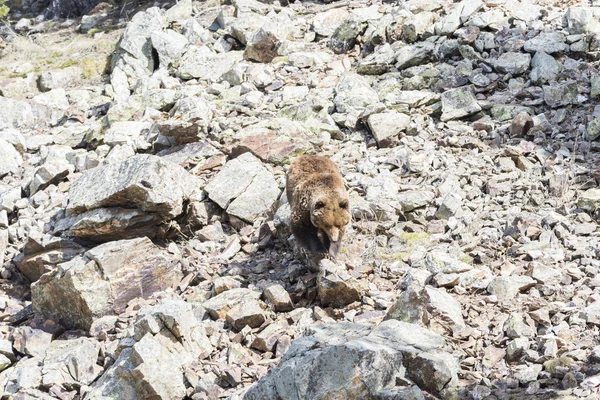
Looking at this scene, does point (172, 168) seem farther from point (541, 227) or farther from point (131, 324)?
point (541, 227)

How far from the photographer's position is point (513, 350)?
587 cm

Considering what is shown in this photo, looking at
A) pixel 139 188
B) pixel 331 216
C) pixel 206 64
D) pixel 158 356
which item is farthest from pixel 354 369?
pixel 206 64

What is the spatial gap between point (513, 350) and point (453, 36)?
964 cm

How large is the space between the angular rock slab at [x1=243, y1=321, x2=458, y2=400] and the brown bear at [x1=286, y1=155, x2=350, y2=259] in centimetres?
245

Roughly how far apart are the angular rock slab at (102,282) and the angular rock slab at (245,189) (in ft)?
4.63

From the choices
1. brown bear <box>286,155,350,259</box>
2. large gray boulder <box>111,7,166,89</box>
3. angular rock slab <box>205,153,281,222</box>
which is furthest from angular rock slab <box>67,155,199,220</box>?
large gray boulder <box>111,7,166,89</box>

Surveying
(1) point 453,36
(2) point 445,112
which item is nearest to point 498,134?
(2) point 445,112

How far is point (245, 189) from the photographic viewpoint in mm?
10273

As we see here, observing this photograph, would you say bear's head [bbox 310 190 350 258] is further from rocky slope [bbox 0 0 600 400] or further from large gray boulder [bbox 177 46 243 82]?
large gray boulder [bbox 177 46 243 82]

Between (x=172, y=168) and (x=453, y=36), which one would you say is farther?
(x=453, y=36)

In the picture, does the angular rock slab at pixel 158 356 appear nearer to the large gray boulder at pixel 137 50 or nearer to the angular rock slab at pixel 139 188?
the angular rock slab at pixel 139 188

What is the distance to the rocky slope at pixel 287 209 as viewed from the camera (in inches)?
244

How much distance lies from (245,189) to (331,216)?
263cm

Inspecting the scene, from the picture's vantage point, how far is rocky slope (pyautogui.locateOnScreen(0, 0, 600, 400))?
6191 millimetres
